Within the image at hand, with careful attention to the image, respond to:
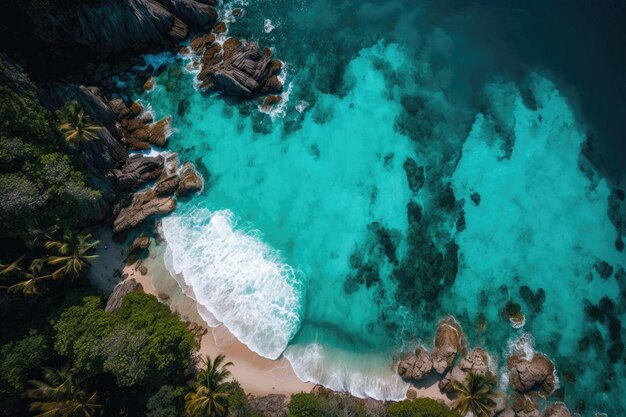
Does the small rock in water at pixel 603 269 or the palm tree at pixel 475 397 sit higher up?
the small rock in water at pixel 603 269

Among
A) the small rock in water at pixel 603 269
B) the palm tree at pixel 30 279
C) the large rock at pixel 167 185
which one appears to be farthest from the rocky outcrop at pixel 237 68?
the small rock in water at pixel 603 269

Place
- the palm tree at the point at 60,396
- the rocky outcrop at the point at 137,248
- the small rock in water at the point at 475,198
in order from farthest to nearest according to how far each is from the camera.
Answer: the small rock in water at the point at 475,198 → the rocky outcrop at the point at 137,248 → the palm tree at the point at 60,396

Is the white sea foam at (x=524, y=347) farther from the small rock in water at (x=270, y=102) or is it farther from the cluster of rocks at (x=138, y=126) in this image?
the cluster of rocks at (x=138, y=126)

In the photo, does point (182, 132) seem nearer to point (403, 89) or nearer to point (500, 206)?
point (403, 89)

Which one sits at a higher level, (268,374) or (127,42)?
(127,42)

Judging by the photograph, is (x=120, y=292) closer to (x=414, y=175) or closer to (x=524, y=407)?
(x=414, y=175)

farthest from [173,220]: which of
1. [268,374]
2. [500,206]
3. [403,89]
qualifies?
[500,206]
